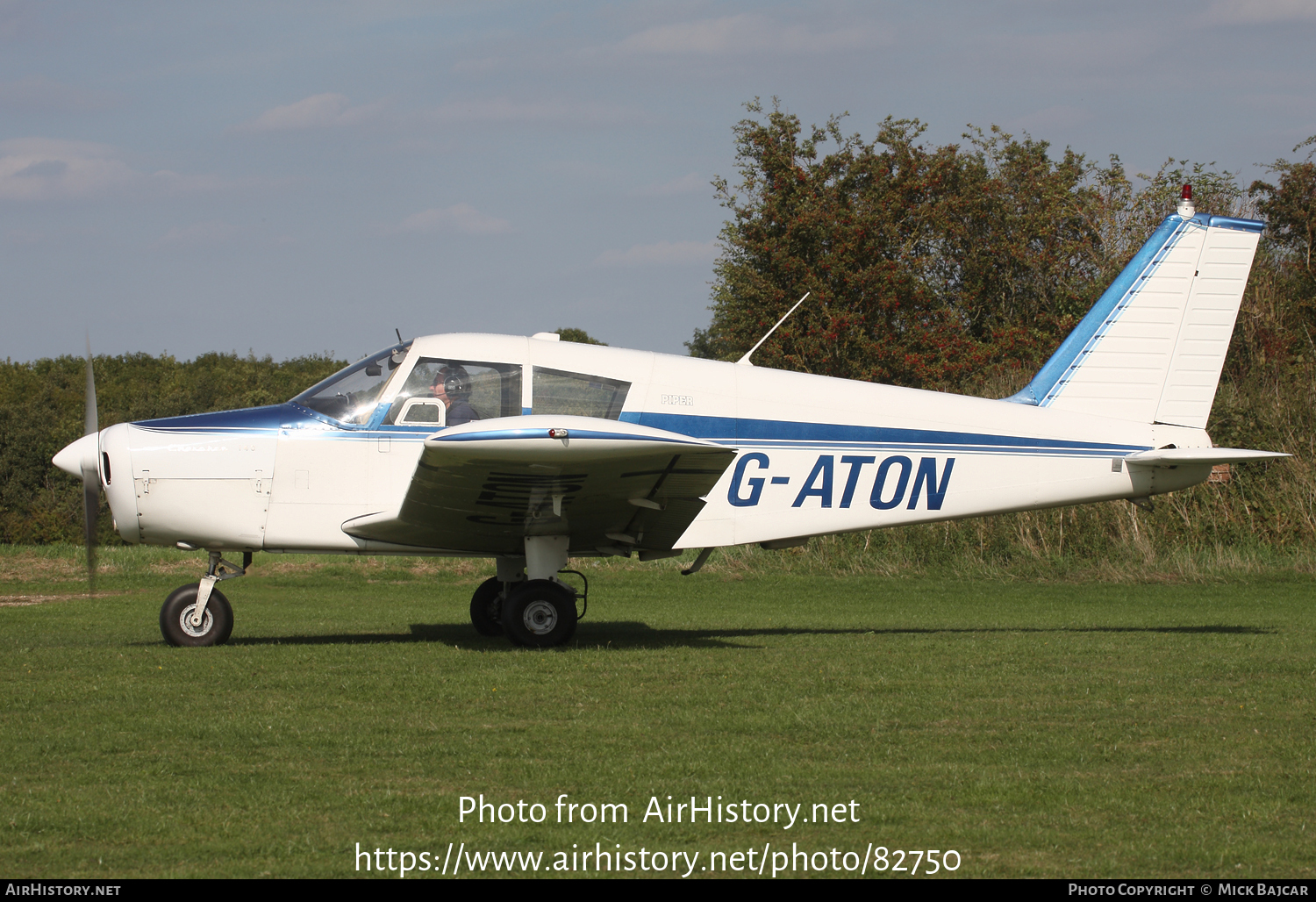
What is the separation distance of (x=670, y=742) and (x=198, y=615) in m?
4.75

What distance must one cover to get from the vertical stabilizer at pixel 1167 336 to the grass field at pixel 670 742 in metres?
1.92

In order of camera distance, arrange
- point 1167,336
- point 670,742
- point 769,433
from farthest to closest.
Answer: point 1167,336 → point 769,433 → point 670,742

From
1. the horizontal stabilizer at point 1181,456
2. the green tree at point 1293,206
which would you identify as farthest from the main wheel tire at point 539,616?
the green tree at point 1293,206

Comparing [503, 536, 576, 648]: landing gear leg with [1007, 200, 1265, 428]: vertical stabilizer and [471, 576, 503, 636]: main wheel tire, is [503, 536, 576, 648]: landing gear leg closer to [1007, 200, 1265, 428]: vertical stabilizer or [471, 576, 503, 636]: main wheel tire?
[471, 576, 503, 636]: main wheel tire

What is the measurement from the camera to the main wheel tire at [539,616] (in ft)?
27.1

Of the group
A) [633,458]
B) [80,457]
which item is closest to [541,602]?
[633,458]

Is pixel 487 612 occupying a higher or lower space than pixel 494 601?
lower

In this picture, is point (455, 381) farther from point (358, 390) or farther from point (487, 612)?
point (487, 612)

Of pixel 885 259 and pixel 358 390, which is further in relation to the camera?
pixel 885 259

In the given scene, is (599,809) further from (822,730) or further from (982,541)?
(982,541)

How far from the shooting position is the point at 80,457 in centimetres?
821

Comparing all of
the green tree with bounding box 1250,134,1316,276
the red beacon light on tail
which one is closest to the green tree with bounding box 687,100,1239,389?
→ the green tree with bounding box 1250,134,1316,276

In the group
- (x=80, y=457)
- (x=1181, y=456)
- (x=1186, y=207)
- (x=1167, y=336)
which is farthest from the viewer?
(x=1186, y=207)

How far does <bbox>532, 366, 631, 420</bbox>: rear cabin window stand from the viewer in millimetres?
8375
